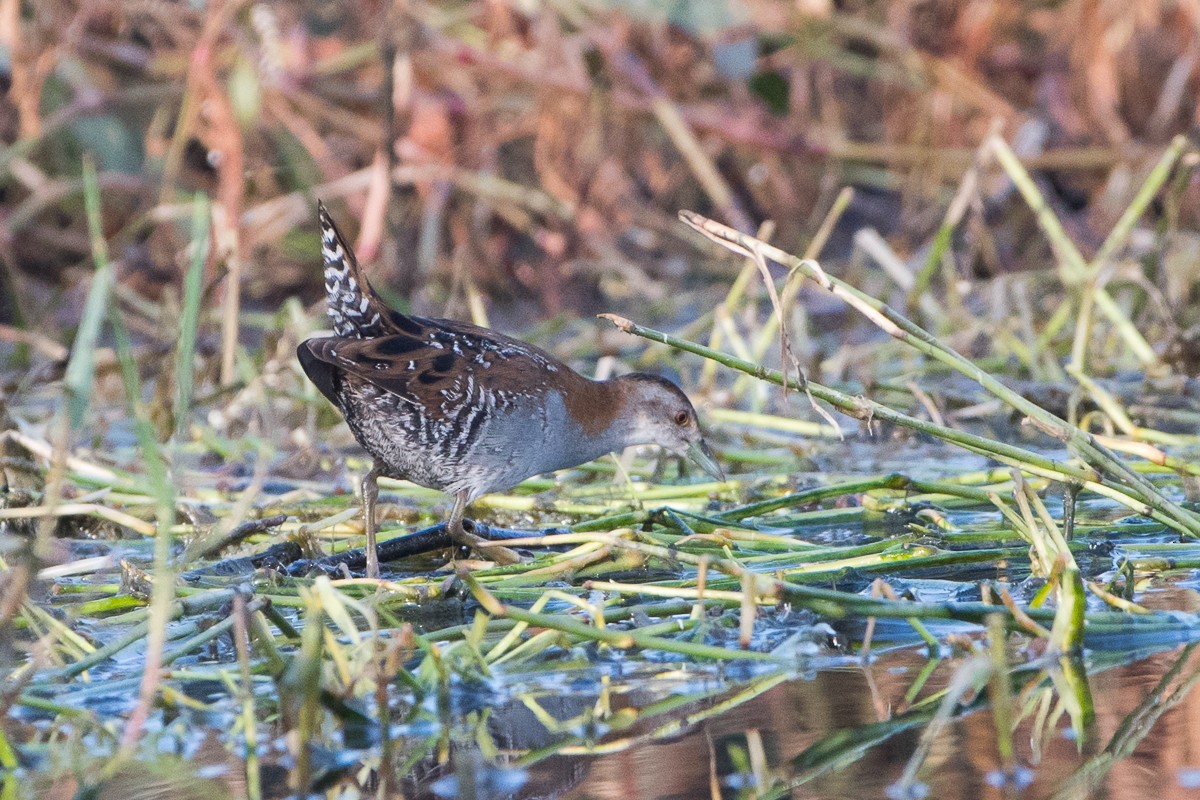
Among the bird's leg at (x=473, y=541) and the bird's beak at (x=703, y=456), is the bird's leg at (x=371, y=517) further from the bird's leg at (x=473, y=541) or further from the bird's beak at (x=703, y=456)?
the bird's beak at (x=703, y=456)

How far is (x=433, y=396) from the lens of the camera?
12.6 feet

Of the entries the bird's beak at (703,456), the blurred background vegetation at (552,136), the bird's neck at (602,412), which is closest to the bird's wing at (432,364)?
the bird's neck at (602,412)

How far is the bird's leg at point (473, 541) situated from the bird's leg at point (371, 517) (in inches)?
7.5

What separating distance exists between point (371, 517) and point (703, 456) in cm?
104

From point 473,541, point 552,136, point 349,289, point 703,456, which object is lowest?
point 473,541

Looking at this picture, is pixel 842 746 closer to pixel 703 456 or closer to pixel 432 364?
pixel 432 364

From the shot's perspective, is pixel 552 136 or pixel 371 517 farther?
pixel 552 136

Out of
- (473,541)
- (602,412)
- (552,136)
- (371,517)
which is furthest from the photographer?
(552,136)

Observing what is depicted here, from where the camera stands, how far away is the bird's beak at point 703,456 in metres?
4.32

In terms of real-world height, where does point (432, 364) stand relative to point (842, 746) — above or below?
above

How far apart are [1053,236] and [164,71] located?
4.32 m

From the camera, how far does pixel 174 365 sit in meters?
5.02

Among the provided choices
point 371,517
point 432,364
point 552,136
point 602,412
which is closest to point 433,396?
point 432,364

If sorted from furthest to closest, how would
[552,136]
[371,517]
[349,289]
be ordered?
[552,136], [349,289], [371,517]
